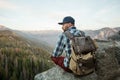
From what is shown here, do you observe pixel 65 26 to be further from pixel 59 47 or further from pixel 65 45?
pixel 59 47

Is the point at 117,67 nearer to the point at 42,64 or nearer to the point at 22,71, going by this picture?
the point at 22,71

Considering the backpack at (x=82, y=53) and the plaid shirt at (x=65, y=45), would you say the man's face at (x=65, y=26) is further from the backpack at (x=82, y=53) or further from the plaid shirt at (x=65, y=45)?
the backpack at (x=82, y=53)

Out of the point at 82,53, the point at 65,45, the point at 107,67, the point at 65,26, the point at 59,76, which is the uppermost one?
the point at 65,26

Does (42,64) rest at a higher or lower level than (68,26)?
lower

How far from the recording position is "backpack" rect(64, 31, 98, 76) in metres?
9.35

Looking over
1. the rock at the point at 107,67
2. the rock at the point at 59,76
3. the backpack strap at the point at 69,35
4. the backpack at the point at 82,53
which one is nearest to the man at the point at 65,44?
the backpack strap at the point at 69,35

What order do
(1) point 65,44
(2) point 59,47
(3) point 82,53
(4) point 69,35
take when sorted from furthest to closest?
(2) point 59,47 < (1) point 65,44 < (4) point 69,35 < (3) point 82,53

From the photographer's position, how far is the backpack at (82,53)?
9352mm

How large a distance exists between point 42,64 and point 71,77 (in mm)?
151611

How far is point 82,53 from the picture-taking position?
947cm

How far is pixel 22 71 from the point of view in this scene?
138 m

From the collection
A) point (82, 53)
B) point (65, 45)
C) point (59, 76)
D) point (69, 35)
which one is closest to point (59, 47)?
point (65, 45)

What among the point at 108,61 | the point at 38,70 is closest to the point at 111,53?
the point at 108,61

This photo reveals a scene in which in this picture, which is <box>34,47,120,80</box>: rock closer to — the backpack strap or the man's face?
the backpack strap
